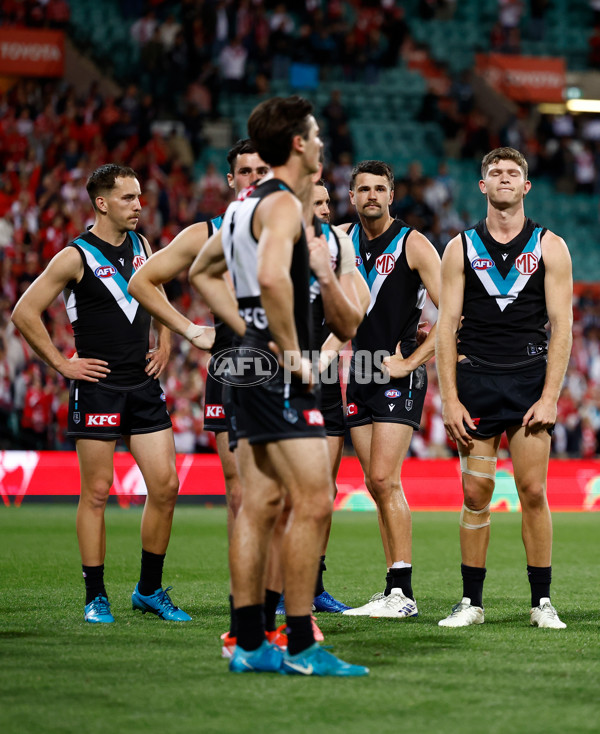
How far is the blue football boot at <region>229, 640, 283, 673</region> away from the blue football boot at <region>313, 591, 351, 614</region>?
7.51ft

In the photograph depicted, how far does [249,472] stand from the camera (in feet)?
15.9

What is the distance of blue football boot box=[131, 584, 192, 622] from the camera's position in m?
6.61

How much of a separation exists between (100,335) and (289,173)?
2.54 meters

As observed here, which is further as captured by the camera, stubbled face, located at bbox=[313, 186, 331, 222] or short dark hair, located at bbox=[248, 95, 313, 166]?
stubbled face, located at bbox=[313, 186, 331, 222]

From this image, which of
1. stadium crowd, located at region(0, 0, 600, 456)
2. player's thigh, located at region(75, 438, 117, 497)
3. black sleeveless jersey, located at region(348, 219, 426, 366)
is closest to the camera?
player's thigh, located at region(75, 438, 117, 497)

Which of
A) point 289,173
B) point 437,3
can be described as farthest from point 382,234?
point 437,3

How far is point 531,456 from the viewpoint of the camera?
6.37 m

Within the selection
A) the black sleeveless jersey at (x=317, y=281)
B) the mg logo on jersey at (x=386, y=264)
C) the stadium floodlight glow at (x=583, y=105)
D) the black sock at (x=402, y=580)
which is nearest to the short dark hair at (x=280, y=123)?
the black sleeveless jersey at (x=317, y=281)

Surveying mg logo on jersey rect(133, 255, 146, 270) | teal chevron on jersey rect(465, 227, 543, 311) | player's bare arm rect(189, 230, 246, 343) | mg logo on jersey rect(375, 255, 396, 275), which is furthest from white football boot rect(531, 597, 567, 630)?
mg logo on jersey rect(133, 255, 146, 270)

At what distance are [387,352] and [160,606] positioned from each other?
2.19m

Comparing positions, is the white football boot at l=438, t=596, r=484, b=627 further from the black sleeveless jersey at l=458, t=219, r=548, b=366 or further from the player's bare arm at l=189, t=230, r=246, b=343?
the player's bare arm at l=189, t=230, r=246, b=343

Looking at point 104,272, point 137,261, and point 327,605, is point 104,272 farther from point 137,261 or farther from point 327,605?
point 327,605

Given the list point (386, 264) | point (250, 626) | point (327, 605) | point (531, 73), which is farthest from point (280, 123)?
point (531, 73)

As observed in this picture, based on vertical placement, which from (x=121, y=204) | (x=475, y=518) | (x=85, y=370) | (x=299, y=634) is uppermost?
(x=121, y=204)
